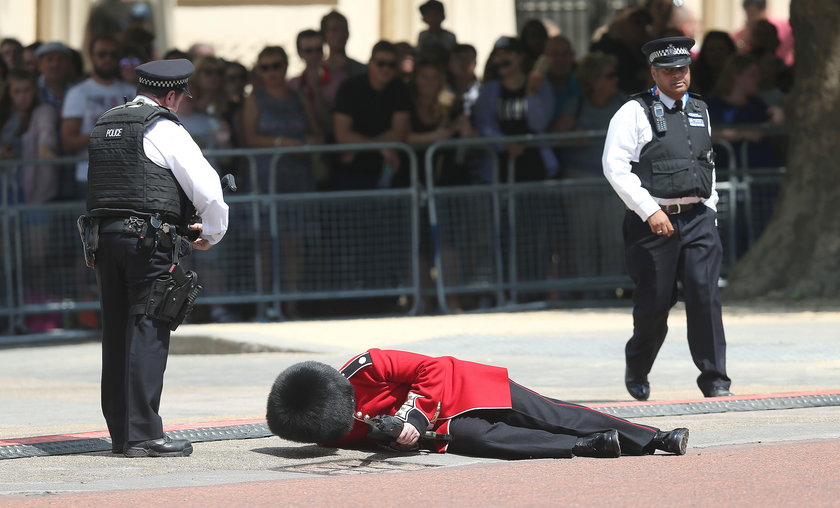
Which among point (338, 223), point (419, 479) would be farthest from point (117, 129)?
point (338, 223)

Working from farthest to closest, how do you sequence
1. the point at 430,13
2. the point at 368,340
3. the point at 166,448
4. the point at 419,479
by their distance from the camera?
the point at 430,13
the point at 368,340
the point at 166,448
the point at 419,479

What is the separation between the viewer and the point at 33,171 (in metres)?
15.3

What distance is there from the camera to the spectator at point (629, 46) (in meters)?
16.4

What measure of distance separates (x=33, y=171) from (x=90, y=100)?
0.81 m

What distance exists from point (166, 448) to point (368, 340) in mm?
5555

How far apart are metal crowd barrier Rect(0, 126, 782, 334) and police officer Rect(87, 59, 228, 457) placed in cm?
689

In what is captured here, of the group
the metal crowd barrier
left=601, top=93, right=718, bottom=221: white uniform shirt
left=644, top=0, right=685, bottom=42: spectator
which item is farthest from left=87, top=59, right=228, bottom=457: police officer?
left=644, top=0, right=685, bottom=42: spectator

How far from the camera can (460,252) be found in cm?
1588

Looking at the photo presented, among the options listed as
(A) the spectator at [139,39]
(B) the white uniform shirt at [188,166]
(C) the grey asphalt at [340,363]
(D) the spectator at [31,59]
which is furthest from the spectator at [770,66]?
(B) the white uniform shirt at [188,166]

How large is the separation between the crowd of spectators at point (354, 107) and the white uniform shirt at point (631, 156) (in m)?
5.65

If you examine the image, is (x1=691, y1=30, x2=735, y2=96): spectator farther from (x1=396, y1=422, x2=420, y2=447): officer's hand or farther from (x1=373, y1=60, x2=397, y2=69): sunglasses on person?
(x1=396, y1=422, x2=420, y2=447): officer's hand

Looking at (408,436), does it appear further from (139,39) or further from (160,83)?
(139,39)

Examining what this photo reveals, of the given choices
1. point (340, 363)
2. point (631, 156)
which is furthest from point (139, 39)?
point (631, 156)

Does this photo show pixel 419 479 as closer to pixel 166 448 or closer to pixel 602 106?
pixel 166 448
